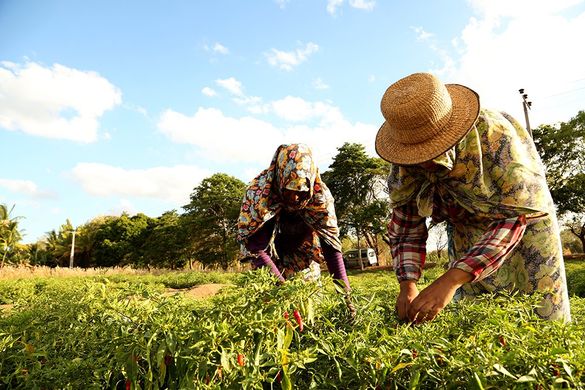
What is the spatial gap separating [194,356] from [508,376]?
532 mm

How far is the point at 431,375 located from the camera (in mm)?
742

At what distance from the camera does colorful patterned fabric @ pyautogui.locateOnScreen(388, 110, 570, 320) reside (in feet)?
4.98

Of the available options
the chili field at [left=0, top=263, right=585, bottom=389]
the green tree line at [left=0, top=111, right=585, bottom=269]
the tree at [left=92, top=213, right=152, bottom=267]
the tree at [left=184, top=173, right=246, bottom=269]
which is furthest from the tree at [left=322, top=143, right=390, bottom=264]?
the chili field at [left=0, top=263, right=585, bottom=389]

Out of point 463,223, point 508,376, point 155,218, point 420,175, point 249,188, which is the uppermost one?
point 155,218

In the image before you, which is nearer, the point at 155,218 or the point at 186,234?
the point at 186,234

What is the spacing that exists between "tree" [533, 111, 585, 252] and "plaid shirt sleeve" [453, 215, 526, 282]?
2070 centimetres

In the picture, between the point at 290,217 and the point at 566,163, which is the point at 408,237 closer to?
the point at 290,217

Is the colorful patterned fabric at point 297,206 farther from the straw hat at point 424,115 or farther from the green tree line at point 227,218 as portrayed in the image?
the green tree line at point 227,218

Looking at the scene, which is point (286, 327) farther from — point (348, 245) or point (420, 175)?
point (348, 245)

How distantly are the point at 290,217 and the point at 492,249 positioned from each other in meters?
1.41

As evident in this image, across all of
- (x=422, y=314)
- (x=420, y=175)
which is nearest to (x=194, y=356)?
(x=422, y=314)

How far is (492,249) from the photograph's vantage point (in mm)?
1419

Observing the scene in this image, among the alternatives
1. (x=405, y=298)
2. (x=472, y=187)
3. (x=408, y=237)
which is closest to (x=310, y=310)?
(x=405, y=298)

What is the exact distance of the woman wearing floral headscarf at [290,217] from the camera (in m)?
2.39
